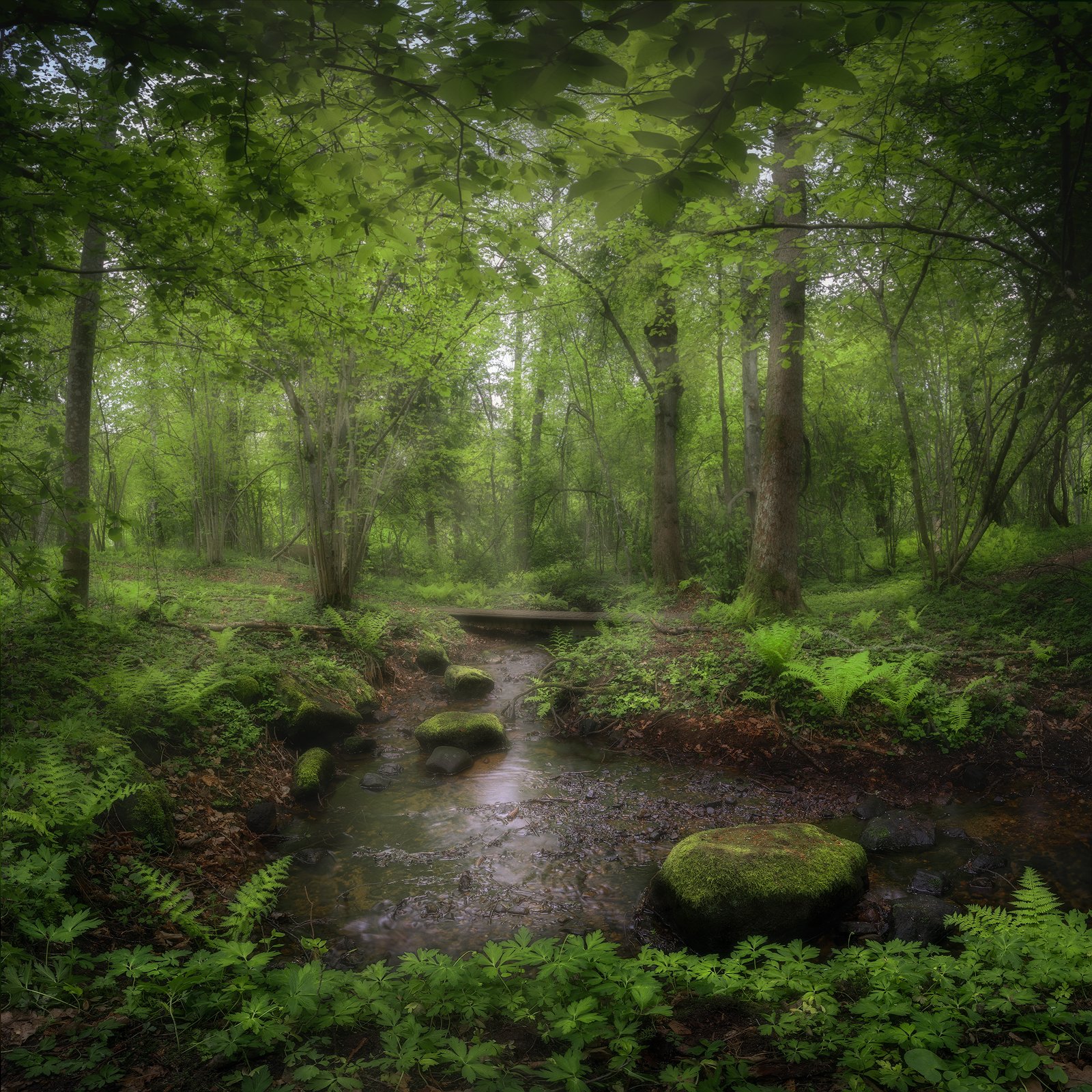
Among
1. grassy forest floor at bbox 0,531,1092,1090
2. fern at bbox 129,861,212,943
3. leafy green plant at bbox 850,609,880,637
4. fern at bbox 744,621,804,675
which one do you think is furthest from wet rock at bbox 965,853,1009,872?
fern at bbox 129,861,212,943

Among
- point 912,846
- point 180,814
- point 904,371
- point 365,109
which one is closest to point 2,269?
point 365,109

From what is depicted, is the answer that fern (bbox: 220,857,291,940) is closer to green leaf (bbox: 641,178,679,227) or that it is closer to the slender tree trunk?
green leaf (bbox: 641,178,679,227)

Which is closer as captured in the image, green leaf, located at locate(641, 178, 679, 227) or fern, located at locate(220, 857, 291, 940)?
green leaf, located at locate(641, 178, 679, 227)

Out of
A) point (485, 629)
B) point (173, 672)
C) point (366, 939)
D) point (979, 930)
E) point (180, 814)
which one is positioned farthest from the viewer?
point (485, 629)

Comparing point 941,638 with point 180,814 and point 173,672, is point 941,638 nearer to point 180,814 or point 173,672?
point 180,814

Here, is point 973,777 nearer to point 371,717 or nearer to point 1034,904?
point 1034,904

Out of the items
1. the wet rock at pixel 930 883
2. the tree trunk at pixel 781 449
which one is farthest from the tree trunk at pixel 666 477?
the wet rock at pixel 930 883

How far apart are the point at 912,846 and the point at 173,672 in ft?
23.0

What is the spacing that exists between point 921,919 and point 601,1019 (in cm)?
272

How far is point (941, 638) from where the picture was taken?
7.78 m

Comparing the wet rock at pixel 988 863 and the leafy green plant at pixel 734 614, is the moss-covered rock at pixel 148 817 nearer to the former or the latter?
the wet rock at pixel 988 863

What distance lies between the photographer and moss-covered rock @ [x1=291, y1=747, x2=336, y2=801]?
624 cm

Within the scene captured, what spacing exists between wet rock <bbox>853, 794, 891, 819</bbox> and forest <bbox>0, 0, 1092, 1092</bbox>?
6 cm

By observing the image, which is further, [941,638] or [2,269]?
[941,638]
